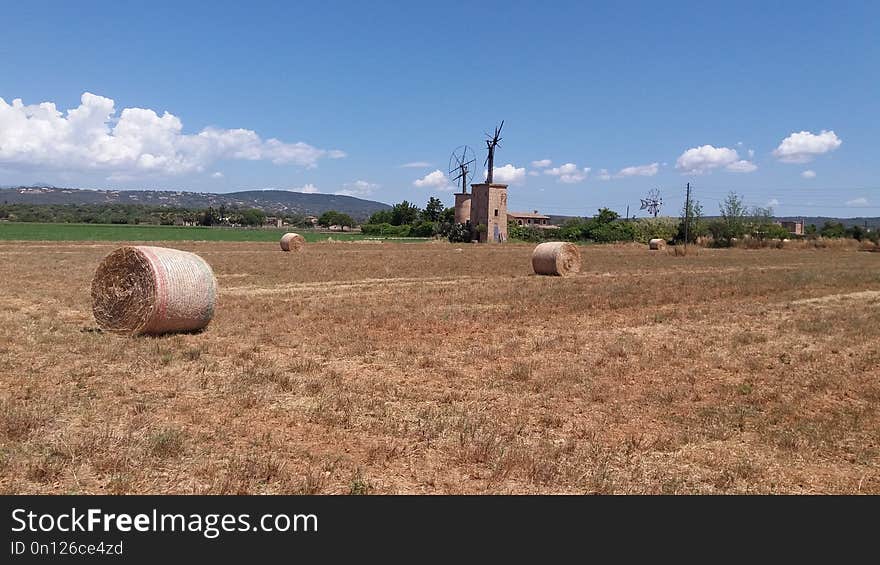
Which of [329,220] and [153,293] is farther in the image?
[329,220]

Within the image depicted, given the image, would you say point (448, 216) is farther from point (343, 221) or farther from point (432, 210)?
point (343, 221)

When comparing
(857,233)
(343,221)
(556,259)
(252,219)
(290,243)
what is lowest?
(556,259)

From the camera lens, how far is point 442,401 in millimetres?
8102

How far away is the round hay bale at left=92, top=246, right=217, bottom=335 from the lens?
11.7 meters

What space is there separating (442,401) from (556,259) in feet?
69.5

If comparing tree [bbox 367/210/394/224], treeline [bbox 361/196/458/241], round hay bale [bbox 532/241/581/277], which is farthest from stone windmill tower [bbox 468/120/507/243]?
round hay bale [bbox 532/241/581/277]

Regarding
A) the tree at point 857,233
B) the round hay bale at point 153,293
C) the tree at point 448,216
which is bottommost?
the round hay bale at point 153,293

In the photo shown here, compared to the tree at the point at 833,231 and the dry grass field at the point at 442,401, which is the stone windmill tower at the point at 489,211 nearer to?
the tree at the point at 833,231

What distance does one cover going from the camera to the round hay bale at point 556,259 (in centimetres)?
2862

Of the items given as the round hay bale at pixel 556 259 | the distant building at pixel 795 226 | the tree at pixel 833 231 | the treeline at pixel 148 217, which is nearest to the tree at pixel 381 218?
the treeline at pixel 148 217

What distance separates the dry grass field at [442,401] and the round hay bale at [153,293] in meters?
0.36

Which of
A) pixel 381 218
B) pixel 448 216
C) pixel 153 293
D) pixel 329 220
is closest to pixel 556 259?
pixel 153 293
